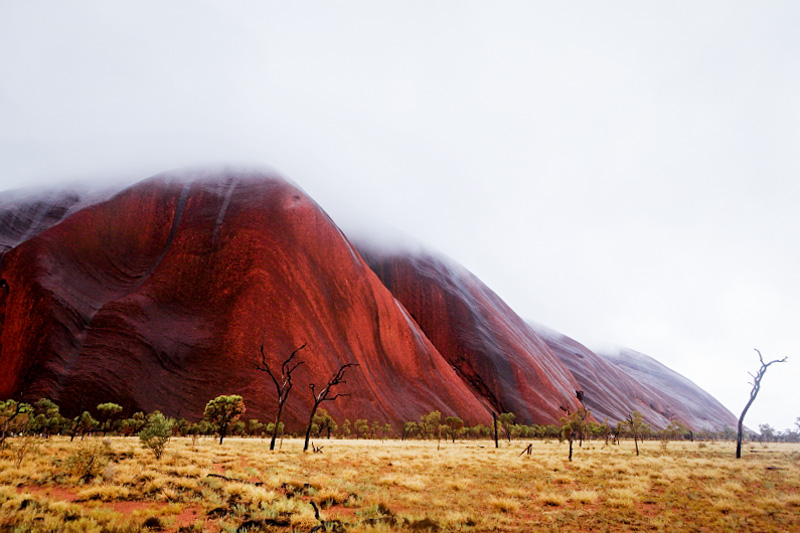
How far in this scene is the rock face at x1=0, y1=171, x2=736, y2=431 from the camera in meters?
45.7

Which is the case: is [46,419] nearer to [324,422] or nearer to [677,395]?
[324,422]

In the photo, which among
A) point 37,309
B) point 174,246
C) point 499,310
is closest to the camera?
point 37,309

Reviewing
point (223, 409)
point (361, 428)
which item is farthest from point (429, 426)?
point (223, 409)

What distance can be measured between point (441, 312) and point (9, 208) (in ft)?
257

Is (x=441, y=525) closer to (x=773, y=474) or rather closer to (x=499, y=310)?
(x=773, y=474)

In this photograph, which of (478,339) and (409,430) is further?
(478,339)

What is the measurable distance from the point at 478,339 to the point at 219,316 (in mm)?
53452

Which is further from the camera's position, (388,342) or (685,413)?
(685,413)

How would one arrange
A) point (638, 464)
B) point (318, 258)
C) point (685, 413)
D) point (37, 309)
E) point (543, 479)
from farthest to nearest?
point (685, 413) → point (318, 258) → point (37, 309) → point (638, 464) → point (543, 479)

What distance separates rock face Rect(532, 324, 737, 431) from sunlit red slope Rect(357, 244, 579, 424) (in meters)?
11.0

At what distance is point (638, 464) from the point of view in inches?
907

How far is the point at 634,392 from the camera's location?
126875 mm

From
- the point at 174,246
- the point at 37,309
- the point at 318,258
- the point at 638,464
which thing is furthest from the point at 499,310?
the point at 37,309

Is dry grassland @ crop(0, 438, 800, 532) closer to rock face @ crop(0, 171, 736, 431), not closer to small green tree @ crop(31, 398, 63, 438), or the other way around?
small green tree @ crop(31, 398, 63, 438)
